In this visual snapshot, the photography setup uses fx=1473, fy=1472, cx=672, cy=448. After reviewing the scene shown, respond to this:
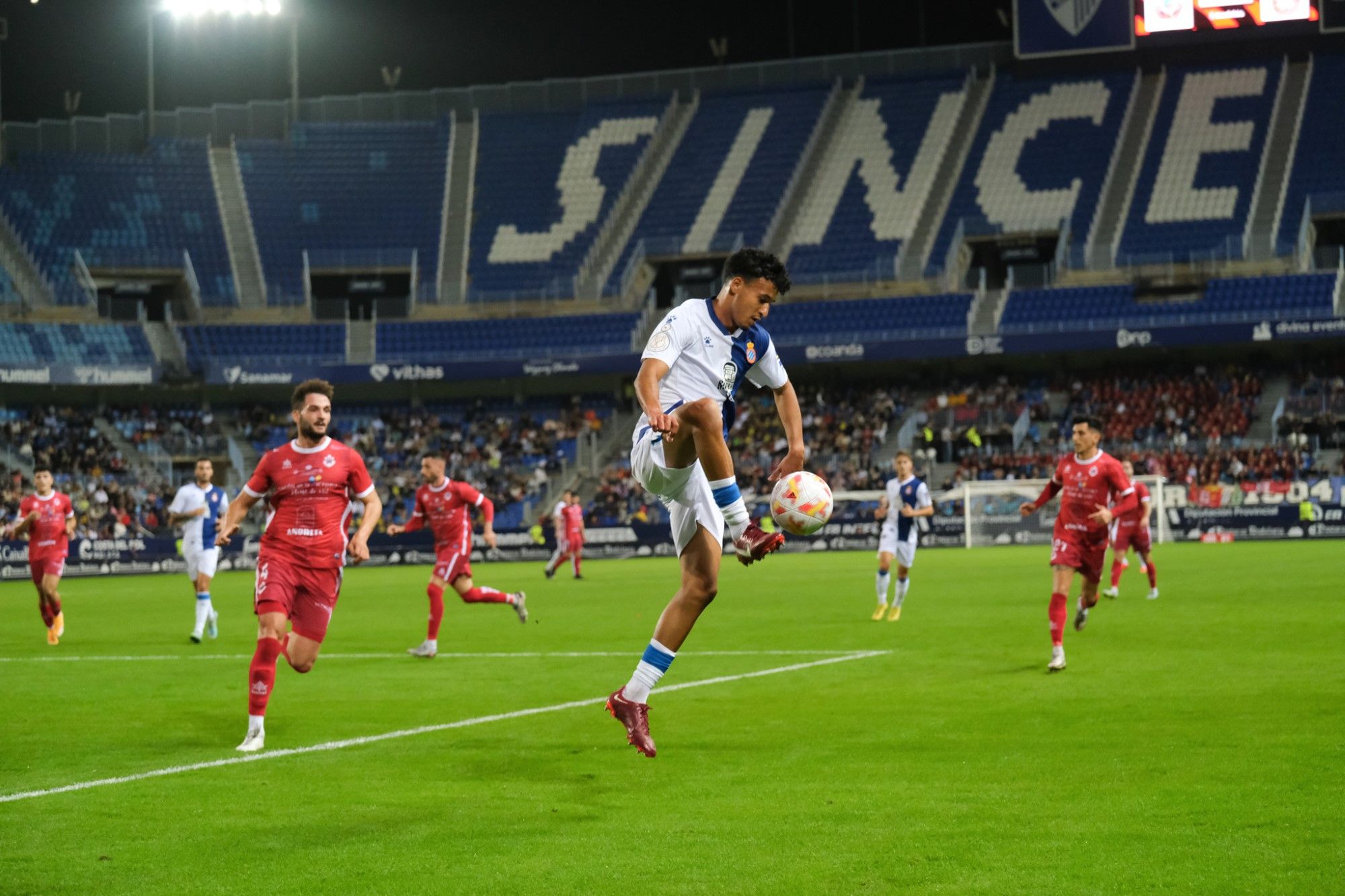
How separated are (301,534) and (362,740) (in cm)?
166

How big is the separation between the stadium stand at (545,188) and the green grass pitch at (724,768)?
45.1 meters

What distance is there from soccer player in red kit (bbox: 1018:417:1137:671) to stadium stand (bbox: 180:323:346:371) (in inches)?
1839

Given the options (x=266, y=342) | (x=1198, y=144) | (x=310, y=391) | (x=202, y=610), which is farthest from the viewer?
(x=1198, y=144)

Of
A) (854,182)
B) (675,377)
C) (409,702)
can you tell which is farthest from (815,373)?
(675,377)

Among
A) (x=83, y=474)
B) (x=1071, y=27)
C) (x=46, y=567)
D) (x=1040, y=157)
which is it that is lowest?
(x=46, y=567)

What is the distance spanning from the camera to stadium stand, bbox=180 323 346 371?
2343 inches

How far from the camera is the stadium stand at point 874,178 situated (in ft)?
202

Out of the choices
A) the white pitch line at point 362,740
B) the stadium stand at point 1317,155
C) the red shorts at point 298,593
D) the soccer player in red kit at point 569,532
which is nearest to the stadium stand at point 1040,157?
the stadium stand at point 1317,155

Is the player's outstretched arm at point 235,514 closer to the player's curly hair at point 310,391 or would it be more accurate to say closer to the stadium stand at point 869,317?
the player's curly hair at point 310,391

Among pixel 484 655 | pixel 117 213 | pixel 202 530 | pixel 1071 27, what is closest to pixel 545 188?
pixel 117 213

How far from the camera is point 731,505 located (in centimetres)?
901

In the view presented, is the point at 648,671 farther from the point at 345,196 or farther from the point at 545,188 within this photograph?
the point at 345,196

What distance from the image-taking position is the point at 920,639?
1870cm

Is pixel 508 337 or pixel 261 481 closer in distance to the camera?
pixel 261 481
